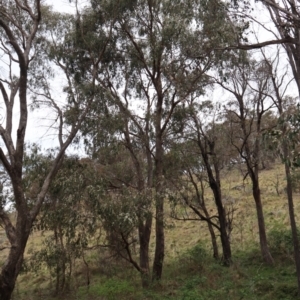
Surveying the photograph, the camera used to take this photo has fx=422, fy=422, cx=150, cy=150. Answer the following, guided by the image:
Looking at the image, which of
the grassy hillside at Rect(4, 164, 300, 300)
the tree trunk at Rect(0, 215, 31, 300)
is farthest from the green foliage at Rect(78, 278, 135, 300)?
the tree trunk at Rect(0, 215, 31, 300)

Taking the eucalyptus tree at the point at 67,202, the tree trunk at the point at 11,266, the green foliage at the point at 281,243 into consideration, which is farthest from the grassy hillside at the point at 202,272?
the tree trunk at the point at 11,266

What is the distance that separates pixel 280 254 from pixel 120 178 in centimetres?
627

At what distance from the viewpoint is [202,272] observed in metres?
13.9

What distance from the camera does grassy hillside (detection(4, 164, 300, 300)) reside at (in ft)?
37.3

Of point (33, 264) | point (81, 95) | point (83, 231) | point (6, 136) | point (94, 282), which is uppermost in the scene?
point (81, 95)

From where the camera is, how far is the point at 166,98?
44.9 ft

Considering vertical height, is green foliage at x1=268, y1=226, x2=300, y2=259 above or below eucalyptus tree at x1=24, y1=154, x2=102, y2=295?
below

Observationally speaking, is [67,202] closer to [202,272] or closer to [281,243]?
[202,272]

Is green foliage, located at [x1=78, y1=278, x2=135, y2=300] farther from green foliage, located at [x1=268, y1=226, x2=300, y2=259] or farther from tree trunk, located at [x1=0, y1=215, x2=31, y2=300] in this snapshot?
green foliage, located at [x1=268, y1=226, x2=300, y2=259]

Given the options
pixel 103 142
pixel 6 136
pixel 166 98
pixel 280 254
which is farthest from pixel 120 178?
pixel 280 254

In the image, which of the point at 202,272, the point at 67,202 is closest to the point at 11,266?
the point at 67,202

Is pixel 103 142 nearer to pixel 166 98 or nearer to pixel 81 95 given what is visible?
pixel 81 95

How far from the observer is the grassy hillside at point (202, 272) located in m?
11.4

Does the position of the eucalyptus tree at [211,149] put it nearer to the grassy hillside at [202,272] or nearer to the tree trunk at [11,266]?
the grassy hillside at [202,272]
